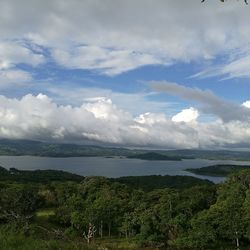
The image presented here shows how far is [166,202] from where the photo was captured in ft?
226

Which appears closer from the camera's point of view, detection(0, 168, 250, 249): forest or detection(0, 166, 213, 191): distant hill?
detection(0, 168, 250, 249): forest

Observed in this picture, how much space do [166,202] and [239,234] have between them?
15336 mm

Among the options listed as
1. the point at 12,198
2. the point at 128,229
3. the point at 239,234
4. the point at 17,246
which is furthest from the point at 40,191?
the point at 17,246

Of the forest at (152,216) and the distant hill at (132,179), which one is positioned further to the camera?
the distant hill at (132,179)

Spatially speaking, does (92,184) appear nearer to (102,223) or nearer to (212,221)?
(102,223)

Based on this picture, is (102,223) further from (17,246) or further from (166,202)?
(17,246)

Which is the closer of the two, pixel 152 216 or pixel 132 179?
pixel 152 216

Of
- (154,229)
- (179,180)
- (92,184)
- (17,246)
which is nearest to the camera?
(17,246)

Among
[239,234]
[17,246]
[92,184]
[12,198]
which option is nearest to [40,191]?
[92,184]

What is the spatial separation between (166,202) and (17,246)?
63656 mm

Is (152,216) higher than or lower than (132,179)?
higher

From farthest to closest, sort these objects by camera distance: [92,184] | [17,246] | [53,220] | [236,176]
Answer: [92,184], [236,176], [53,220], [17,246]

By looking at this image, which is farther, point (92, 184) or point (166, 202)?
point (92, 184)

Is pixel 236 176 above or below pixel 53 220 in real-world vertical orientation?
above
